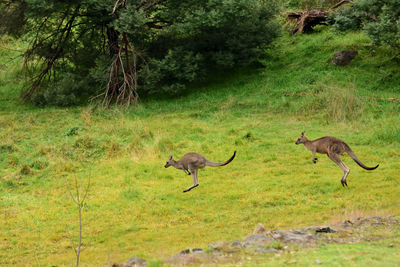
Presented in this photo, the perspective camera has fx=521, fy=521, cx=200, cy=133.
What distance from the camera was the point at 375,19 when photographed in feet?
75.6

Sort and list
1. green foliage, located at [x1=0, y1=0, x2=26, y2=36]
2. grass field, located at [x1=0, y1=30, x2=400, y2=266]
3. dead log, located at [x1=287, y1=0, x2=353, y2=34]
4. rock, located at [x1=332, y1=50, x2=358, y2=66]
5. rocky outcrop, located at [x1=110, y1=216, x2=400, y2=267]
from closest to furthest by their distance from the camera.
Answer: rocky outcrop, located at [x1=110, y1=216, x2=400, y2=267] → grass field, located at [x1=0, y1=30, x2=400, y2=266] → rock, located at [x1=332, y1=50, x2=358, y2=66] → green foliage, located at [x1=0, y1=0, x2=26, y2=36] → dead log, located at [x1=287, y1=0, x2=353, y2=34]

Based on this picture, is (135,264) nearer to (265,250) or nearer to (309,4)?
(265,250)

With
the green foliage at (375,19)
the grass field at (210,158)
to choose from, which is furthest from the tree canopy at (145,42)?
the green foliage at (375,19)

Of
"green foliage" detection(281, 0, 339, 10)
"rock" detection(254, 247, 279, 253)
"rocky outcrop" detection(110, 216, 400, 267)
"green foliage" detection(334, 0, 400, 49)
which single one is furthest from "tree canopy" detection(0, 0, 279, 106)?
"rock" detection(254, 247, 279, 253)

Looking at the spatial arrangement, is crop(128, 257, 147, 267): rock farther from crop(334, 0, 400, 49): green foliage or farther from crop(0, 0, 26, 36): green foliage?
crop(0, 0, 26, 36): green foliage

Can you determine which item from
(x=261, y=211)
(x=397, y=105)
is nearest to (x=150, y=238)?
(x=261, y=211)

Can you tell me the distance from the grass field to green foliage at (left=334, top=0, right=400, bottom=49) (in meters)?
1.71

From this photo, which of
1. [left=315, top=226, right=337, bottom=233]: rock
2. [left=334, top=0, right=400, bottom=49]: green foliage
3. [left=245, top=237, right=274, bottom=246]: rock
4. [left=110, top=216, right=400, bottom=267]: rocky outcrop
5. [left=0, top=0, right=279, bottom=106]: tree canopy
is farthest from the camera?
[left=0, top=0, right=279, bottom=106]: tree canopy

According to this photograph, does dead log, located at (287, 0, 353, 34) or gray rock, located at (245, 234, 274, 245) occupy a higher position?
dead log, located at (287, 0, 353, 34)

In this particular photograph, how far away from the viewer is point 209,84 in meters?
26.0

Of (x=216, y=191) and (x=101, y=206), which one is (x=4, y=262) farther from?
(x=216, y=191)

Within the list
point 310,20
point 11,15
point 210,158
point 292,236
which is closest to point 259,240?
point 292,236

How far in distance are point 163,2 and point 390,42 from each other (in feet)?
35.5

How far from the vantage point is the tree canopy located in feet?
77.4
